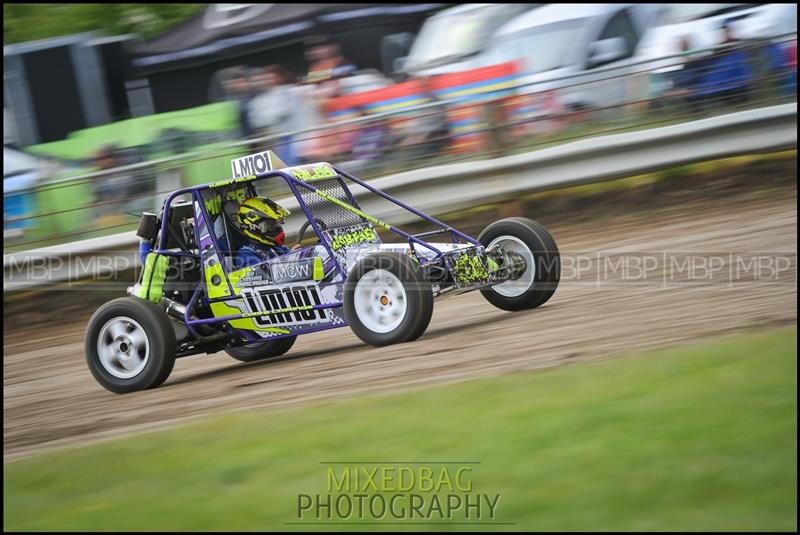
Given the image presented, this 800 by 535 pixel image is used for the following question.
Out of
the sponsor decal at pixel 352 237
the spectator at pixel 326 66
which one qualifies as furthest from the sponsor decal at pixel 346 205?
the spectator at pixel 326 66

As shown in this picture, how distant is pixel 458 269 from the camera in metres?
7.36

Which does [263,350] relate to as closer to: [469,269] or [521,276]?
[469,269]

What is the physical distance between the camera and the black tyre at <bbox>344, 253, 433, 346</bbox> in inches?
271

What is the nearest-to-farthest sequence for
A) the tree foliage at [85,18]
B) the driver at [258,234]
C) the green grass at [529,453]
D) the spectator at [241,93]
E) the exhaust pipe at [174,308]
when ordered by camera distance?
the green grass at [529,453]
the driver at [258,234]
the exhaust pipe at [174,308]
the spectator at [241,93]
the tree foliage at [85,18]

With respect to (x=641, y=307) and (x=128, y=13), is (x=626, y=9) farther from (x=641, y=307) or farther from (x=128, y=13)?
(x=128, y=13)

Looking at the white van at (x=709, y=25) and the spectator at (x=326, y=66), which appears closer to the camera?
the white van at (x=709, y=25)

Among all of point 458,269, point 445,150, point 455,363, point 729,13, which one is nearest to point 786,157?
point 729,13

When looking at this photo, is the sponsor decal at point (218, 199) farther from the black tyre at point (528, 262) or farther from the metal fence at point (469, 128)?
the metal fence at point (469, 128)

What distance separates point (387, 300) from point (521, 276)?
1298mm

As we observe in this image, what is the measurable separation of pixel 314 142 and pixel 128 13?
8.52 metres

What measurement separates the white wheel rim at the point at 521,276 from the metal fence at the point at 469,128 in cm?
370

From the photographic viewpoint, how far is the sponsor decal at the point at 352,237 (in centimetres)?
759

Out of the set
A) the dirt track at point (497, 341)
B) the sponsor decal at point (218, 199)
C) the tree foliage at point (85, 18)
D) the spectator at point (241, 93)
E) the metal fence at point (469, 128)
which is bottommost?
the dirt track at point (497, 341)

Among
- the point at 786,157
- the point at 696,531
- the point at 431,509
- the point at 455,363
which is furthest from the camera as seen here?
the point at 786,157
